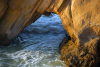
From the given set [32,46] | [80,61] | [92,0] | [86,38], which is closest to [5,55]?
[32,46]

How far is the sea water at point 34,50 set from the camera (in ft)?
11.1

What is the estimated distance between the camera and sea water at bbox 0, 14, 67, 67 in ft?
11.1

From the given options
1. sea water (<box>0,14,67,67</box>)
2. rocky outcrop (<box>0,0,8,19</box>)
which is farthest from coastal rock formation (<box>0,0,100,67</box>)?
sea water (<box>0,14,67,67</box>)

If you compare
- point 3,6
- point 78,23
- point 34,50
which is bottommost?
point 34,50

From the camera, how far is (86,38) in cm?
312

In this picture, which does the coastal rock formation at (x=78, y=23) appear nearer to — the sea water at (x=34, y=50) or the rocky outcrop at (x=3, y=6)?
the rocky outcrop at (x=3, y=6)

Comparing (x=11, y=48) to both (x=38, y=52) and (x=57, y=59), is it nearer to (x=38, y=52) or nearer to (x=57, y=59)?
(x=38, y=52)

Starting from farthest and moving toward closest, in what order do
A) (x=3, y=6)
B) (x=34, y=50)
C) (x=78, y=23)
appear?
(x=34, y=50)
(x=3, y=6)
(x=78, y=23)

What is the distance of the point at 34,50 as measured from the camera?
4.05 metres

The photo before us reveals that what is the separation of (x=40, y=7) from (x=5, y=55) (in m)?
2.06

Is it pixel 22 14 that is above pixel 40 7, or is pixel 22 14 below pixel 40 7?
below

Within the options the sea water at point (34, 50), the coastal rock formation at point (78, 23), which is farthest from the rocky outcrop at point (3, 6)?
the sea water at point (34, 50)

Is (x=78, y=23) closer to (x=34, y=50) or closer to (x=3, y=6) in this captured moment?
(x=34, y=50)

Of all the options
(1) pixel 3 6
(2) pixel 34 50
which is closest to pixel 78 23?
(2) pixel 34 50
